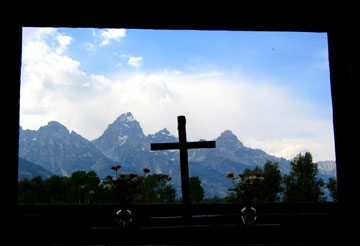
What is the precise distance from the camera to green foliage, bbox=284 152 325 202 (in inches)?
510

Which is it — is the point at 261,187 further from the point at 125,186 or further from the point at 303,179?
the point at 303,179

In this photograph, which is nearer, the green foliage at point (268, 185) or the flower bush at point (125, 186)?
A: the flower bush at point (125, 186)

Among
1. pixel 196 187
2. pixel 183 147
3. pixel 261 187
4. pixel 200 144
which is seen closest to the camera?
pixel 183 147

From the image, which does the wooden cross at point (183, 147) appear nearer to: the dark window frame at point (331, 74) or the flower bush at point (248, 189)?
the flower bush at point (248, 189)

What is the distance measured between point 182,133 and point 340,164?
2.02 meters

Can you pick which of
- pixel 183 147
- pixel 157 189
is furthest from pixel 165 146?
pixel 157 189

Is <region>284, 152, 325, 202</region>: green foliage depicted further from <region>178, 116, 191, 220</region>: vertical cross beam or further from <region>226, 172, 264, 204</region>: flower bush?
<region>226, 172, 264, 204</region>: flower bush

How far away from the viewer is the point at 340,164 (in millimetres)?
2811

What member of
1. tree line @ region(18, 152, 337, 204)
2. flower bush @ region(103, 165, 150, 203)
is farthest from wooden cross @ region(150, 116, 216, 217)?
tree line @ region(18, 152, 337, 204)

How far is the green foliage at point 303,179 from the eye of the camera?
12.9 meters

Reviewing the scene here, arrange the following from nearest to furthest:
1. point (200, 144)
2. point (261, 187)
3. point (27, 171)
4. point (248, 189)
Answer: point (248, 189), point (200, 144), point (261, 187), point (27, 171)

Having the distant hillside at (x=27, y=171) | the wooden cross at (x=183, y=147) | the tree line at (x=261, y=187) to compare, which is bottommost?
the tree line at (x=261, y=187)

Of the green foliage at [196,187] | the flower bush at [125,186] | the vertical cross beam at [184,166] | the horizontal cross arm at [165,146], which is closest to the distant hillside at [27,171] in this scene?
the green foliage at [196,187]

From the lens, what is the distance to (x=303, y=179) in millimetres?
14375
